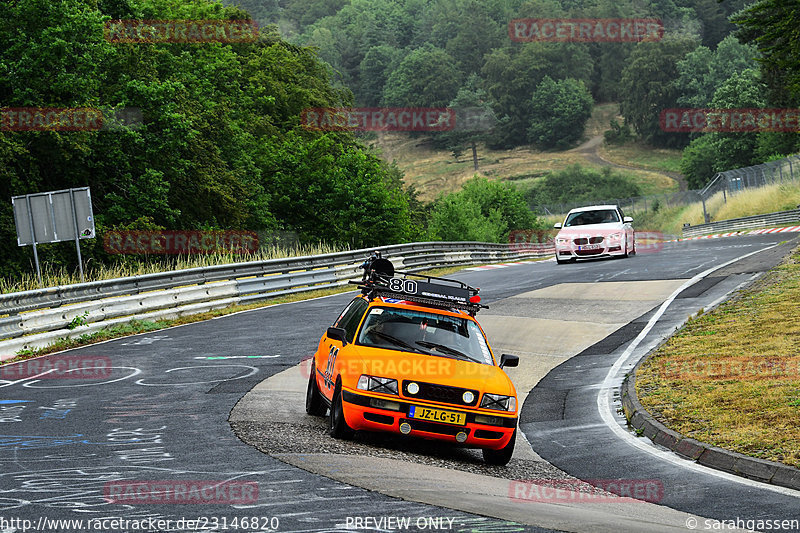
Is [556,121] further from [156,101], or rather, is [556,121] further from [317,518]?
[317,518]

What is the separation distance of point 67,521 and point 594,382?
940cm

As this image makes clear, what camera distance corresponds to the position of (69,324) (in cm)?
1830

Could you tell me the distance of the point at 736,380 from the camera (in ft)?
41.3

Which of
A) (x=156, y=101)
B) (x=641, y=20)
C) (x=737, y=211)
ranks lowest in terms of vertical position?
(x=737, y=211)

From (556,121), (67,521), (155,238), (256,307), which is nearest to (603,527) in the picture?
(67,521)

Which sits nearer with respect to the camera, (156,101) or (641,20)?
(156,101)

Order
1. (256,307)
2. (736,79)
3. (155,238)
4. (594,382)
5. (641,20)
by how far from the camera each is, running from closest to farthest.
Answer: (594,382)
(256,307)
(155,238)
(736,79)
(641,20)

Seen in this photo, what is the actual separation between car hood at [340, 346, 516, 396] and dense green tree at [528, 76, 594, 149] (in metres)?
162

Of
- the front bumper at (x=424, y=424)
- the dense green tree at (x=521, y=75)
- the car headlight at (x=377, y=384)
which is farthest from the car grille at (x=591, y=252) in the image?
the dense green tree at (x=521, y=75)

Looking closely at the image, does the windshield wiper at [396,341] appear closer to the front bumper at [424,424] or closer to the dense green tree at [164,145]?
the front bumper at [424,424]

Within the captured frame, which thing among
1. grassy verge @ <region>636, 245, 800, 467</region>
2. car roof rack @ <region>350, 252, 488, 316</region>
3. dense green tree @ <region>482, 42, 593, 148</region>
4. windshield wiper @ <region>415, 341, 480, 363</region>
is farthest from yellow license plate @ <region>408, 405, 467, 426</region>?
dense green tree @ <region>482, 42, 593, 148</region>

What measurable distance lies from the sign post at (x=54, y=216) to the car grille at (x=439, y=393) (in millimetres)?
13090

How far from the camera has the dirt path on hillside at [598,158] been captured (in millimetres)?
141000

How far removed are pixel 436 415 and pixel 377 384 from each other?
65 cm
